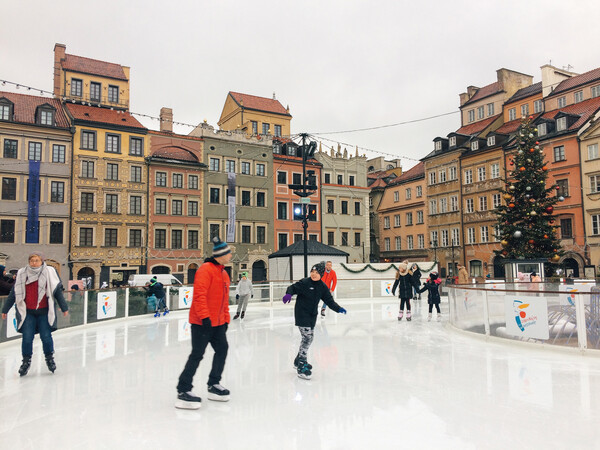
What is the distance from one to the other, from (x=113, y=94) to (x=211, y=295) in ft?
134

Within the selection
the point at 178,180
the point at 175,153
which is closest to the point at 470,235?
the point at 178,180

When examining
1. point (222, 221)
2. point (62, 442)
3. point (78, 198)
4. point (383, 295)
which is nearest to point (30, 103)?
point (78, 198)

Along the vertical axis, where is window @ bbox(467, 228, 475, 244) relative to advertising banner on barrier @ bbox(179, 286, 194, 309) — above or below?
above

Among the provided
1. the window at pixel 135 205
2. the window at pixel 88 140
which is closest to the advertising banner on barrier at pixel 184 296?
the window at pixel 135 205

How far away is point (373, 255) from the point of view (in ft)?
186

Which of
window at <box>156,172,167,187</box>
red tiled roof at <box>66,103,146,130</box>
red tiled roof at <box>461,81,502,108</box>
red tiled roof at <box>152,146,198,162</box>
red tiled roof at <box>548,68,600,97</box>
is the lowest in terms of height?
window at <box>156,172,167,187</box>

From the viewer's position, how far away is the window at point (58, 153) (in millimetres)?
36594

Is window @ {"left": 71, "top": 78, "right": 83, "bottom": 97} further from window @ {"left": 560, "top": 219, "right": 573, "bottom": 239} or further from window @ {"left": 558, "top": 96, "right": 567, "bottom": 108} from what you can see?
window @ {"left": 558, "top": 96, "right": 567, "bottom": 108}

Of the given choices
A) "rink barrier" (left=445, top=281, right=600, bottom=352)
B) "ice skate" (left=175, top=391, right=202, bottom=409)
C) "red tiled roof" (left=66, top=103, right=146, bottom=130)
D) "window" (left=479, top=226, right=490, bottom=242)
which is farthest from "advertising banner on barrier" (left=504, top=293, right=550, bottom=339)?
"red tiled roof" (left=66, top=103, right=146, bottom=130)

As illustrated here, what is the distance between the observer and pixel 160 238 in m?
40.0

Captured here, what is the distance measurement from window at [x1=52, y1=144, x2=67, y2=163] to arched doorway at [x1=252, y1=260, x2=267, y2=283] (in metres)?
17.8

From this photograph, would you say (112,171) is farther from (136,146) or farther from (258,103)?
(258,103)

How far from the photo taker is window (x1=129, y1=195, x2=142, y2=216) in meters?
39.2

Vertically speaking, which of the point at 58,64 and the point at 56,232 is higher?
the point at 58,64
